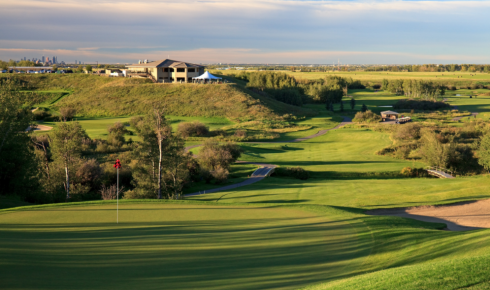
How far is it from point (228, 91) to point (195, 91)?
7.69 meters

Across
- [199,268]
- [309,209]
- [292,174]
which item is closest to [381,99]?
[292,174]

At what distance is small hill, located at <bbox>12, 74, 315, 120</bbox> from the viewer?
85688 millimetres

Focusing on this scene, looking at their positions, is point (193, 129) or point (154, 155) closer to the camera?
point (154, 155)

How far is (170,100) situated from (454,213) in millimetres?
73703

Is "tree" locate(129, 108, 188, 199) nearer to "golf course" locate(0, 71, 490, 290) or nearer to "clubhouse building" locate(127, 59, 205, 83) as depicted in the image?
"golf course" locate(0, 71, 490, 290)

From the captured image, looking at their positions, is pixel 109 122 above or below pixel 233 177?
above

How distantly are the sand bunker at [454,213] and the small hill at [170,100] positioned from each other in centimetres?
6139

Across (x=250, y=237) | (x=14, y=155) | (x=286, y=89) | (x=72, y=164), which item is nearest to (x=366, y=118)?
(x=286, y=89)

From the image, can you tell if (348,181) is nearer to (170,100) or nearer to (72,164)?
(72,164)

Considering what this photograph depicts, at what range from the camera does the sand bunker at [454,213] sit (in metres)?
20.4

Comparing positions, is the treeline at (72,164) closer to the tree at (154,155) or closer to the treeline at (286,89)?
the tree at (154,155)

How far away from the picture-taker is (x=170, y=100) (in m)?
89.1

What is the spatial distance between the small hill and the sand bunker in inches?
2417

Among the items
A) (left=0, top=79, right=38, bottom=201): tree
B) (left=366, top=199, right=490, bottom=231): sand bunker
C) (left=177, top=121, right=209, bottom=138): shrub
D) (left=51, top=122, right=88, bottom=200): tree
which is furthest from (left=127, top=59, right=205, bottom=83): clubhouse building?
(left=366, top=199, right=490, bottom=231): sand bunker
